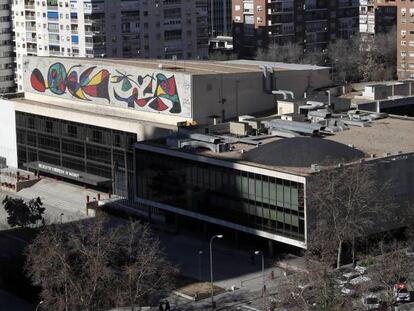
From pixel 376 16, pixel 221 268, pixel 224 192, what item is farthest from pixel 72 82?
pixel 376 16

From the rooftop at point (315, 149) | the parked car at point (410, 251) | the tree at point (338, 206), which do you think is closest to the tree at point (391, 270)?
the parked car at point (410, 251)

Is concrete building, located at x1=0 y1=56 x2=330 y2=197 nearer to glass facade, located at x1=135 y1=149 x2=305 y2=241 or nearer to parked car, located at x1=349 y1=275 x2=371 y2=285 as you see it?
glass facade, located at x1=135 y1=149 x2=305 y2=241

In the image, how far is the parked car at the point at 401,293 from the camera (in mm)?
65938

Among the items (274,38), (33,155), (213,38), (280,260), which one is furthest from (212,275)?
(213,38)

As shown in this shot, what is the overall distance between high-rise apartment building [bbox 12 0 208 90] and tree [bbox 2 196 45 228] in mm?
43666

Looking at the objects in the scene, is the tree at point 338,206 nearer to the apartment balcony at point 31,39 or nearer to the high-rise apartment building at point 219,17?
the apartment balcony at point 31,39

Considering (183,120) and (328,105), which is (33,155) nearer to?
(183,120)

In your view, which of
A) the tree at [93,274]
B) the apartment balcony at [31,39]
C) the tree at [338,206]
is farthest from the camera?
the apartment balcony at [31,39]

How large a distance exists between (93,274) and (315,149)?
55.7 feet

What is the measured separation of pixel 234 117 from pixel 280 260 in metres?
19.0

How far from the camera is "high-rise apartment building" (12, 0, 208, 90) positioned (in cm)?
12612

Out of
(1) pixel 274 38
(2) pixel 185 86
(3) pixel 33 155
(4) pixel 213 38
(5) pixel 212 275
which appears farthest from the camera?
(4) pixel 213 38

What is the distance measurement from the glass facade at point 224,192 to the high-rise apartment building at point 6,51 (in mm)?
54068

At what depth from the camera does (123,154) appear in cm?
9331
